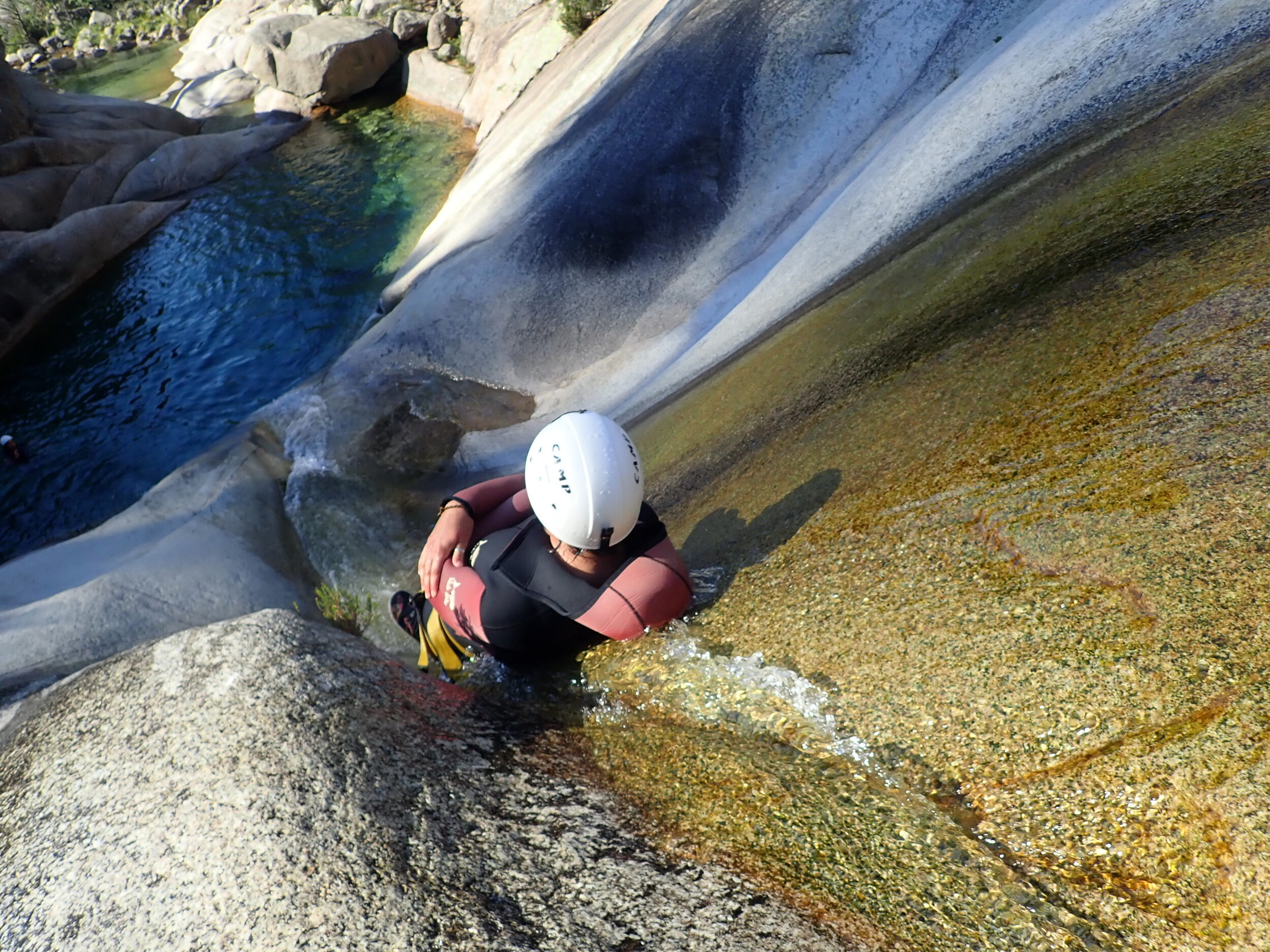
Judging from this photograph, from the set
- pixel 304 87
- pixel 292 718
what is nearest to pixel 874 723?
pixel 292 718

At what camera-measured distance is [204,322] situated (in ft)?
43.4

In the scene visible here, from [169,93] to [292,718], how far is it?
27.3 meters

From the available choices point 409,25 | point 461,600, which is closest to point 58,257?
point 409,25

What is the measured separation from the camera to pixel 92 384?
482 inches

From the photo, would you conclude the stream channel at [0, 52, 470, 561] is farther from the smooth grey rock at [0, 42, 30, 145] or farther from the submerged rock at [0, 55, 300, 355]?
the smooth grey rock at [0, 42, 30, 145]

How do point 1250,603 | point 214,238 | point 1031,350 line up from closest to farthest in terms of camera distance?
point 1250,603 → point 1031,350 → point 214,238

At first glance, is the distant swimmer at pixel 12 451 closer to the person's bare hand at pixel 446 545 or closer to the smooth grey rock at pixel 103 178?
the smooth grey rock at pixel 103 178

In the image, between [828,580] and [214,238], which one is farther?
[214,238]

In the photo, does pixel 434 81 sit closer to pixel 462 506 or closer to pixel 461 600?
pixel 462 506

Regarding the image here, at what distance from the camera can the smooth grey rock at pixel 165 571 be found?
505cm

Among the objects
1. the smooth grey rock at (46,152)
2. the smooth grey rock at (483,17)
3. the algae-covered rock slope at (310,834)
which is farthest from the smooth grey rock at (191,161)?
the algae-covered rock slope at (310,834)

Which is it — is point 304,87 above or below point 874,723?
above

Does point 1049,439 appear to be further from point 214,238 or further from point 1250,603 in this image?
point 214,238

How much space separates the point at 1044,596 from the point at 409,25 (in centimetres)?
2256
